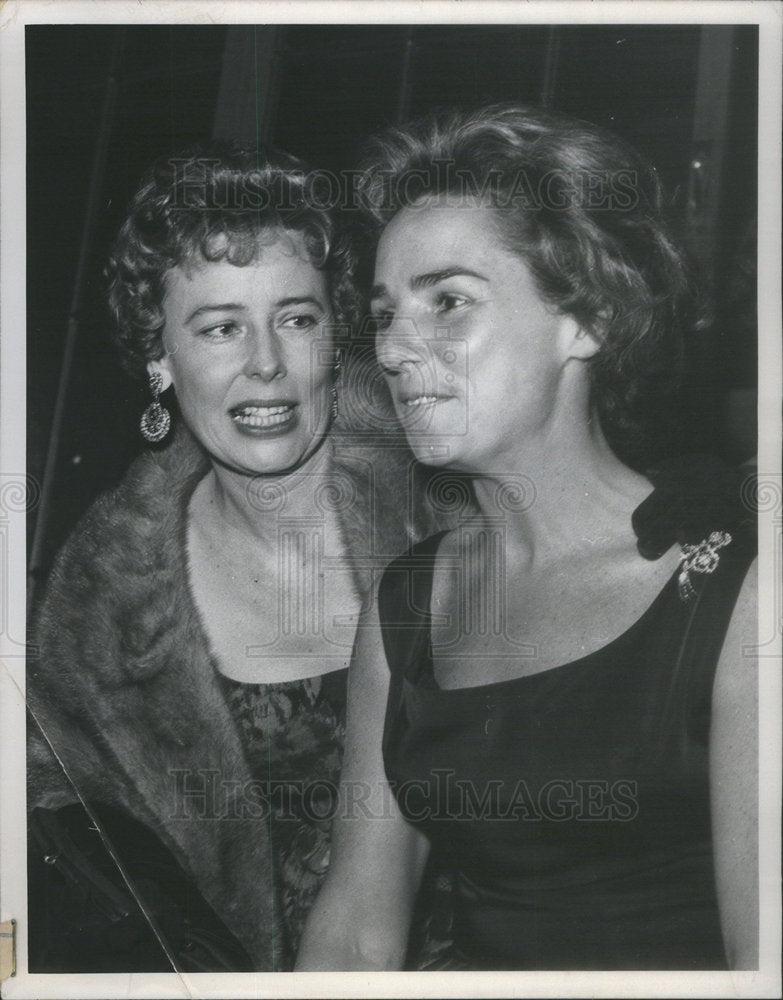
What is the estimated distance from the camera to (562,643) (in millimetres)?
1965

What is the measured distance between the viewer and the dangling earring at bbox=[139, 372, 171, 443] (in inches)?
80.1

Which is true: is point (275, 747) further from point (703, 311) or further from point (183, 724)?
point (703, 311)

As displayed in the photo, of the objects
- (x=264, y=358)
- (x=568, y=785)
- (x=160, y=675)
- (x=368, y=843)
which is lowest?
(x=368, y=843)

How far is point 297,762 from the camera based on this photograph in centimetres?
201

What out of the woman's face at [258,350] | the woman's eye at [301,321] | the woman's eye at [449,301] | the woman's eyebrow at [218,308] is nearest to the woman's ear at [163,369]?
the woman's face at [258,350]

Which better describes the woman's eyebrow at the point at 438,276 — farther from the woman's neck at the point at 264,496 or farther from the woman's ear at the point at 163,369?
the woman's ear at the point at 163,369

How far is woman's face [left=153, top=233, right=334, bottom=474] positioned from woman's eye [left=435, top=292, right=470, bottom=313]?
8.7 inches

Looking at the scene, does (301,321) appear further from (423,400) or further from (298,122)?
(298,122)

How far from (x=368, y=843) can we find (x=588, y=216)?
52.2 inches

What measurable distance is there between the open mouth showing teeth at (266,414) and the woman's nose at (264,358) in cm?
6

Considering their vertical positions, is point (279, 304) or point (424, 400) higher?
point (279, 304)

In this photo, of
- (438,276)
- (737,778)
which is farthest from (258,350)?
(737,778)

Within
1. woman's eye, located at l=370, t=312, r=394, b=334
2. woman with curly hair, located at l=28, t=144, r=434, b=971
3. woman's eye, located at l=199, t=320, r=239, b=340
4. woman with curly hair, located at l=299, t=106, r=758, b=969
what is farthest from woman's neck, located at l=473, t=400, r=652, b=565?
woman's eye, located at l=199, t=320, r=239, b=340

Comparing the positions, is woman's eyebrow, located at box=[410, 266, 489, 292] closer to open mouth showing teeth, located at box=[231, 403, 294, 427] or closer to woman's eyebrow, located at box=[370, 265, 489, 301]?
woman's eyebrow, located at box=[370, 265, 489, 301]
